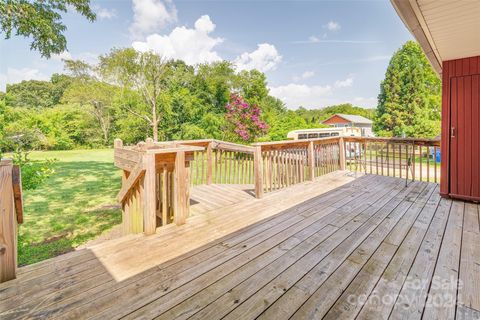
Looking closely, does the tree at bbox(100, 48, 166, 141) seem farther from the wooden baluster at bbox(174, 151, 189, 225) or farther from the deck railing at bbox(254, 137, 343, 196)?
the wooden baluster at bbox(174, 151, 189, 225)

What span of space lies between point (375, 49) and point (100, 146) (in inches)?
952

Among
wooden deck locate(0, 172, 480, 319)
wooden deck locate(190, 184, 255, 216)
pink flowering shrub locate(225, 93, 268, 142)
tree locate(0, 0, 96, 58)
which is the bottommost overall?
wooden deck locate(0, 172, 480, 319)

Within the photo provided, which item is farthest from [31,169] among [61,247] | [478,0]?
[478,0]

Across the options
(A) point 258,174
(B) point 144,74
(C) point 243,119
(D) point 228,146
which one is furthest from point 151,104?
(A) point 258,174

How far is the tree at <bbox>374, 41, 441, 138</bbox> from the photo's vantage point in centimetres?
1795

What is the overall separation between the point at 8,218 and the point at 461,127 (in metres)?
5.46

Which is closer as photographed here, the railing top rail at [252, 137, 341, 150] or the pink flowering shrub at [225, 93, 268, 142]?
the railing top rail at [252, 137, 341, 150]

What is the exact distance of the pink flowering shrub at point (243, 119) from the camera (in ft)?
40.8

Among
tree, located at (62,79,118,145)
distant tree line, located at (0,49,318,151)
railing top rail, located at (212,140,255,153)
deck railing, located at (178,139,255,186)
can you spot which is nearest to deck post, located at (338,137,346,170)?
deck railing, located at (178,139,255,186)

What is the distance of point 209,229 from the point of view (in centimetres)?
268

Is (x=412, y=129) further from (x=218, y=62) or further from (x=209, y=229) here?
(x=209, y=229)

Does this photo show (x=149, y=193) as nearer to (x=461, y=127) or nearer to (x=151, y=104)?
(x=461, y=127)

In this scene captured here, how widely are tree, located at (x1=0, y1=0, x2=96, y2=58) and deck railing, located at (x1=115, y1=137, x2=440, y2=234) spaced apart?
182 inches

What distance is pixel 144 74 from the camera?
13844 millimetres
